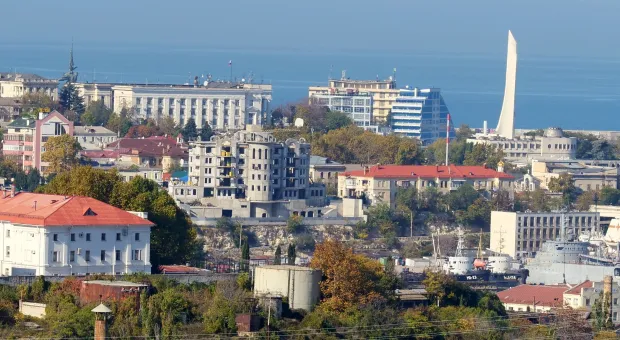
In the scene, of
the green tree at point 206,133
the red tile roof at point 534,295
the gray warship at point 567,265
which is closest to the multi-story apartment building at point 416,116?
the green tree at point 206,133

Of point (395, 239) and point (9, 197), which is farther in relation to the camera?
point (395, 239)

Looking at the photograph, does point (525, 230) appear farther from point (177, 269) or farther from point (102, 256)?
point (102, 256)

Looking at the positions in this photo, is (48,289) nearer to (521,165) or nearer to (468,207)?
(468,207)

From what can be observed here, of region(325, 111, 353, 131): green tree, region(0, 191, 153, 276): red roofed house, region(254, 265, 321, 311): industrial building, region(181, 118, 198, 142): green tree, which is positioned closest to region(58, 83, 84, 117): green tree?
region(181, 118, 198, 142): green tree

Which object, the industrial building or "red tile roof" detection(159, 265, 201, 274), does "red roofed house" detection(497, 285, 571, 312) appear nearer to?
"red tile roof" detection(159, 265, 201, 274)

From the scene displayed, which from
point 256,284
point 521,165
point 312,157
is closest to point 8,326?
point 256,284

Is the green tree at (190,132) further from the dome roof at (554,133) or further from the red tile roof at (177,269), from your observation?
the red tile roof at (177,269)
